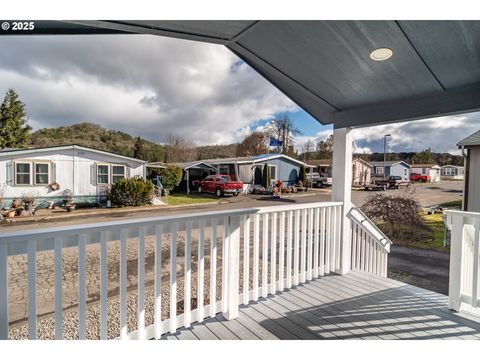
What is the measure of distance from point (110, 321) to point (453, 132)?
10.8 feet

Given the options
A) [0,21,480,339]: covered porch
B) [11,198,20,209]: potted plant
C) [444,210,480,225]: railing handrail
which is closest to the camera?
[0,21,480,339]: covered porch

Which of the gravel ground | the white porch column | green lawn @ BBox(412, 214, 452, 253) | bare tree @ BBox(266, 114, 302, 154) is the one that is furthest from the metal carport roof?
green lawn @ BBox(412, 214, 452, 253)

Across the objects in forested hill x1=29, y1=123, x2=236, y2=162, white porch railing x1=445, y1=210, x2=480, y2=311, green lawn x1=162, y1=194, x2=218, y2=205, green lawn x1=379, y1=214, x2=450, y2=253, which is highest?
forested hill x1=29, y1=123, x2=236, y2=162

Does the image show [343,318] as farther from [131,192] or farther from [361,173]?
[361,173]

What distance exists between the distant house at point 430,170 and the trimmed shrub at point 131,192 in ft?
9.41

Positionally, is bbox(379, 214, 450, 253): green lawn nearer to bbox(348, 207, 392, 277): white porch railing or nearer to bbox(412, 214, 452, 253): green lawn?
bbox(412, 214, 452, 253): green lawn

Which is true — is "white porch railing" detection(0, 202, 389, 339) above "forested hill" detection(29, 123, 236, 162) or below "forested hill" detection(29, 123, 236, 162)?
below

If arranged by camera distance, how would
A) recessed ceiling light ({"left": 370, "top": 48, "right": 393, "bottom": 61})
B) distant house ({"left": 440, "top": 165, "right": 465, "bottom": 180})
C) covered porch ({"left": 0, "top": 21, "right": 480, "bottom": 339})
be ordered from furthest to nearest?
distant house ({"left": 440, "top": 165, "right": 465, "bottom": 180}) < recessed ceiling light ({"left": 370, "top": 48, "right": 393, "bottom": 61}) < covered porch ({"left": 0, "top": 21, "right": 480, "bottom": 339})

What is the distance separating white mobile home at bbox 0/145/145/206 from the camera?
1.74m

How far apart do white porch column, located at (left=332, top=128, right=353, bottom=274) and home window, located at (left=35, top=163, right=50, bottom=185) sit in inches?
89.3

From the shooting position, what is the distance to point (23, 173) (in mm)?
1750

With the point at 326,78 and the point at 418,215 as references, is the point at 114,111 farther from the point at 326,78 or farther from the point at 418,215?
the point at 418,215
